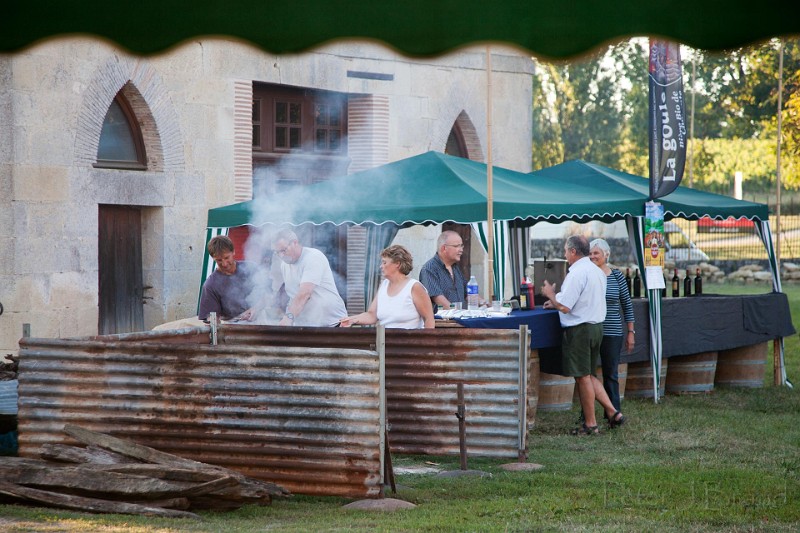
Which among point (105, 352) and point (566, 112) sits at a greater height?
point (566, 112)

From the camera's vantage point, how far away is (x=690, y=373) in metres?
12.3

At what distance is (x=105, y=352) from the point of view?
6.82 m

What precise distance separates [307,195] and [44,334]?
12.3ft

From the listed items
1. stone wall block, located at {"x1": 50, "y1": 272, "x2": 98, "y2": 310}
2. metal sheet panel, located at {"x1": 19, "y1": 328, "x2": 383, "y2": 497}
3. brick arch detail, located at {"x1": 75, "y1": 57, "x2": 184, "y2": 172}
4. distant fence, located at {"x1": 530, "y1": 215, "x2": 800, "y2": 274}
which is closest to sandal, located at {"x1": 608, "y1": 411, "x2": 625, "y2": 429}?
metal sheet panel, located at {"x1": 19, "y1": 328, "x2": 383, "y2": 497}

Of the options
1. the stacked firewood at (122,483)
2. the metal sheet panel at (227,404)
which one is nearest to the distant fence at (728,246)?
the metal sheet panel at (227,404)

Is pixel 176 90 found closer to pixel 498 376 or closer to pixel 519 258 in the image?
pixel 519 258

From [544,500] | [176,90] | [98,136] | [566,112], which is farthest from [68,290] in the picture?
[566,112]

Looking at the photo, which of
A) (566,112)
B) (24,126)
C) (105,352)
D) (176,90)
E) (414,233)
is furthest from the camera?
(566,112)

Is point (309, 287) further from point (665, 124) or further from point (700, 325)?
point (700, 325)

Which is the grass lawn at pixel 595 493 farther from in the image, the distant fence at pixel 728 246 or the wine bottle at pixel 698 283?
the distant fence at pixel 728 246

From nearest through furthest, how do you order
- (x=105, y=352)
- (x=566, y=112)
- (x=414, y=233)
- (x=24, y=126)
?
(x=105, y=352) < (x=24, y=126) < (x=414, y=233) < (x=566, y=112)

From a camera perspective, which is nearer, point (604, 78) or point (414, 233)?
point (414, 233)

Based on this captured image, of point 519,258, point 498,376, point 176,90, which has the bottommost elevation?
point 498,376

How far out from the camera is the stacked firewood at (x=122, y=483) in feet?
20.0
